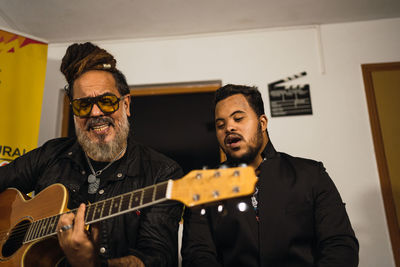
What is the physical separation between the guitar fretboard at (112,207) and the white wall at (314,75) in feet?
6.85

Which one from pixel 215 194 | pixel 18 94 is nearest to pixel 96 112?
pixel 215 194

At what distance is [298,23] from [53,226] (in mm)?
3274

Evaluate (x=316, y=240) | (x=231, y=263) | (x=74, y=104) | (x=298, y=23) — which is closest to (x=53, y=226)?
(x=74, y=104)

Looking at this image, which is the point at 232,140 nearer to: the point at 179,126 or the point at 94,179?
the point at 94,179

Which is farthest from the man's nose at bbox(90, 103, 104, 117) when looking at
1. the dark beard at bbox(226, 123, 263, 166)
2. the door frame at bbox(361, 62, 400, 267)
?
the door frame at bbox(361, 62, 400, 267)

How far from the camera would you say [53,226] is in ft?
5.02

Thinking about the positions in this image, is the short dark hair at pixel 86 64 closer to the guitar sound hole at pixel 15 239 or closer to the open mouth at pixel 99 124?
the open mouth at pixel 99 124

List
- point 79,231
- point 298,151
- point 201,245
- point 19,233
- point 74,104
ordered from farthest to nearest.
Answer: point 298,151 < point 74,104 < point 201,245 < point 19,233 < point 79,231

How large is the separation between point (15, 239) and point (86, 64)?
1.27 metres

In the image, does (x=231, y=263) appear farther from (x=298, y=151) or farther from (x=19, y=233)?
(x=298, y=151)

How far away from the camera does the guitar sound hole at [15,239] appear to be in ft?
5.58

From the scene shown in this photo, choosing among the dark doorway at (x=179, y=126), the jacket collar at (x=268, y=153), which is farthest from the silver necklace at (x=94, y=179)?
the dark doorway at (x=179, y=126)

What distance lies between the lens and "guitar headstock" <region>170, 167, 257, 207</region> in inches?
Result: 45.8

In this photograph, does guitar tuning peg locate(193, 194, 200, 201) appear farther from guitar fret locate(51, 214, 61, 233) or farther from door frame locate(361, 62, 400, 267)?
door frame locate(361, 62, 400, 267)
